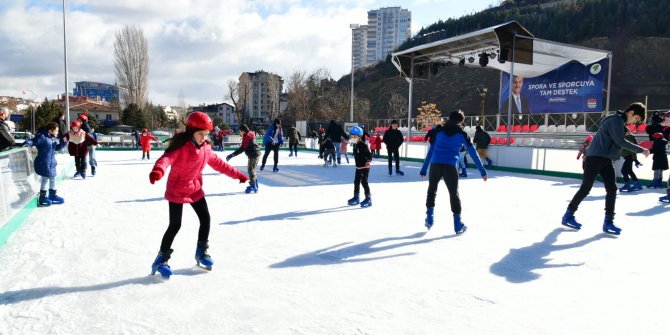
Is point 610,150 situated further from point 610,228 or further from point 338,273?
point 338,273

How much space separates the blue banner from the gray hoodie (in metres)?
14.5

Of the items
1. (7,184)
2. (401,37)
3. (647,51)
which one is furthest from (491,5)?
(7,184)

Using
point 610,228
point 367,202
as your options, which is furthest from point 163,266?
point 610,228

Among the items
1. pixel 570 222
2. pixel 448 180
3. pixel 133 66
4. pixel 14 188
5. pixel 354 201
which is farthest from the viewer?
pixel 133 66

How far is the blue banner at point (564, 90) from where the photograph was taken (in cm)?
1752

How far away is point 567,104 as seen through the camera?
739 inches

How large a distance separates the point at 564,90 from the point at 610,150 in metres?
15.7

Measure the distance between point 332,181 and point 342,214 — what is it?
3.96 m

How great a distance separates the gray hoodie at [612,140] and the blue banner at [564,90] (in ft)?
47.7

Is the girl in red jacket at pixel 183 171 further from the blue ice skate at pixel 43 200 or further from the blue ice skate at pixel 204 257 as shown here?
the blue ice skate at pixel 43 200

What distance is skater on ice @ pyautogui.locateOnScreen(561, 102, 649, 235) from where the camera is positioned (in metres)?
4.73

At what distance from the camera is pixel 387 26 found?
134875 millimetres

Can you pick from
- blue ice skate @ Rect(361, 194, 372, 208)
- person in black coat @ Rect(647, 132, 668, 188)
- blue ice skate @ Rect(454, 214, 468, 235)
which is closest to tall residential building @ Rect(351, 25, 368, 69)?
person in black coat @ Rect(647, 132, 668, 188)

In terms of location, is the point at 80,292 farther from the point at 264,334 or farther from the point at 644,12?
the point at 644,12
